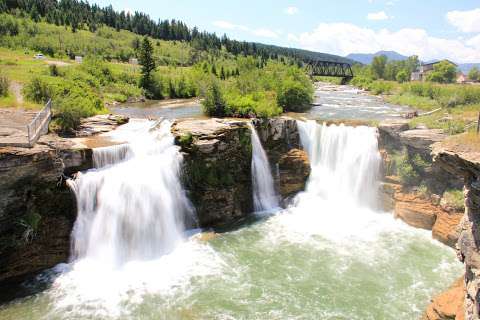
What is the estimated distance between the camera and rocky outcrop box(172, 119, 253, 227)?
58.8ft

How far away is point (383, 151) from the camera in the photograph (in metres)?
20.8

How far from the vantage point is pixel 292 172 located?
21750mm

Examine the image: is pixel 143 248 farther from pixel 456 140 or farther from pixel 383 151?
pixel 383 151

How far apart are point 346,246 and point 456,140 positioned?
26.5ft

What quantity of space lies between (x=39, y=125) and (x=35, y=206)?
13.7 ft

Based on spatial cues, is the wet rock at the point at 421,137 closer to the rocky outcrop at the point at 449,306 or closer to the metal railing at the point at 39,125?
the rocky outcrop at the point at 449,306

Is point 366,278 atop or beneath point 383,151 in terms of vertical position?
beneath

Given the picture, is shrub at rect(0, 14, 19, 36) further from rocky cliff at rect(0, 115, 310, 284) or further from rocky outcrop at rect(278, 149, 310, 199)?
rocky outcrop at rect(278, 149, 310, 199)

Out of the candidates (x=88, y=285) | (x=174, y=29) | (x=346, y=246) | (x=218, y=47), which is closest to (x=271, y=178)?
(x=346, y=246)

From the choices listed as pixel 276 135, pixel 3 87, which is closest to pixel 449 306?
pixel 276 135

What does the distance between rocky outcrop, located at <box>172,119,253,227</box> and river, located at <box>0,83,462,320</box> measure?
2.45 feet

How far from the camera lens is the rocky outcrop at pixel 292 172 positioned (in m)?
21.5

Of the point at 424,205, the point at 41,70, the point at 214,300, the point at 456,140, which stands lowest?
the point at 214,300

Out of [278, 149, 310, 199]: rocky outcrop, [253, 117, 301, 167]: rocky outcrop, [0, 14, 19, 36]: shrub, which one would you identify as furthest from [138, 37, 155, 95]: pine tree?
[0, 14, 19, 36]: shrub
